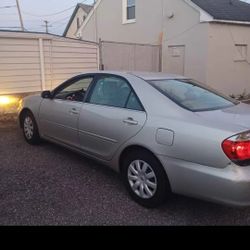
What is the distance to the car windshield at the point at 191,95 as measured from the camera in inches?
156

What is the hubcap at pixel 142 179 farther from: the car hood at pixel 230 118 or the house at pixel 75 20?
the house at pixel 75 20

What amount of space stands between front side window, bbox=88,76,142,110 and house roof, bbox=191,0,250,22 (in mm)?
8455

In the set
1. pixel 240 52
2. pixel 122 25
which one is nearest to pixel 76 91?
pixel 240 52

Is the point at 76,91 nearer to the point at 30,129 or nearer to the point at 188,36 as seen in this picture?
the point at 30,129

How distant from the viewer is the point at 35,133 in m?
6.14

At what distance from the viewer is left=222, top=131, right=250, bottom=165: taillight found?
10.4ft

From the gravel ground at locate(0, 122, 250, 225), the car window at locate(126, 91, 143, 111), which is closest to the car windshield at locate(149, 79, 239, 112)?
the car window at locate(126, 91, 143, 111)

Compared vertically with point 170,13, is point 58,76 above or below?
below

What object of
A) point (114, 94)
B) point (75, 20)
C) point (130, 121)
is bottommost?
point (130, 121)

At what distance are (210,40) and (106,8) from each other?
19.2 feet

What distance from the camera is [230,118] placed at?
3.59 meters

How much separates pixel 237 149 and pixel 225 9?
11.9 meters
